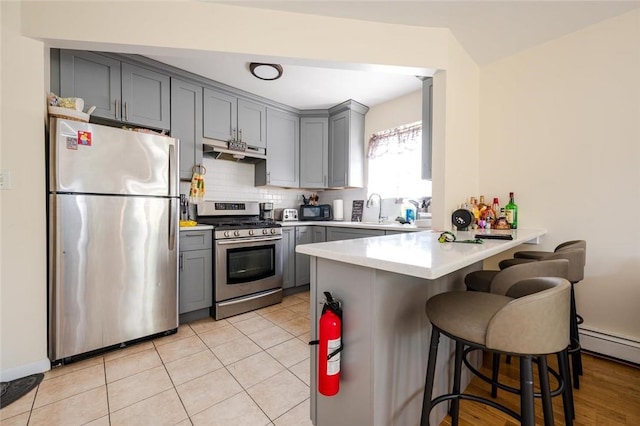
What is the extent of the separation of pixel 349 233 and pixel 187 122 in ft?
7.02

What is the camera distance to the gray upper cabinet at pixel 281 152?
3504mm

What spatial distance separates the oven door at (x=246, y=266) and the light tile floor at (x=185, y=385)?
480mm

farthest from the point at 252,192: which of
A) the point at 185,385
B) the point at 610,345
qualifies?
the point at 610,345

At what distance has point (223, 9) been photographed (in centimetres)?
181

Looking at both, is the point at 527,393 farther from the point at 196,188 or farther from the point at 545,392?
the point at 196,188

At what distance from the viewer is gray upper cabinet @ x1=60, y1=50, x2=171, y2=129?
2.17 m

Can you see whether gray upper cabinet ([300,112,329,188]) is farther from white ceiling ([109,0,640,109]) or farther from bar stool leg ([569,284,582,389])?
bar stool leg ([569,284,582,389])

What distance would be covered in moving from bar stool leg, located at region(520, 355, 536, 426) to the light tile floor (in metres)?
0.97

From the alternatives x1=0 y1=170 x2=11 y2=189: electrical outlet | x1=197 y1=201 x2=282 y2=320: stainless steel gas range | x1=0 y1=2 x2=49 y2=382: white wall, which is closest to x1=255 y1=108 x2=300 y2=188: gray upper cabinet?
x1=197 y1=201 x2=282 y2=320: stainless steel gas range

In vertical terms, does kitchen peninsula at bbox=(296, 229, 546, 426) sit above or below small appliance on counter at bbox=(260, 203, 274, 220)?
below

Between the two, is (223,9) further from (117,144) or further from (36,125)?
(36,125)

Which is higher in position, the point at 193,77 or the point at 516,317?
the point at 193,77

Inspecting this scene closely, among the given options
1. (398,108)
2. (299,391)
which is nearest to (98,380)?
(299,391)

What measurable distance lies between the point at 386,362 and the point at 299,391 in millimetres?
778
